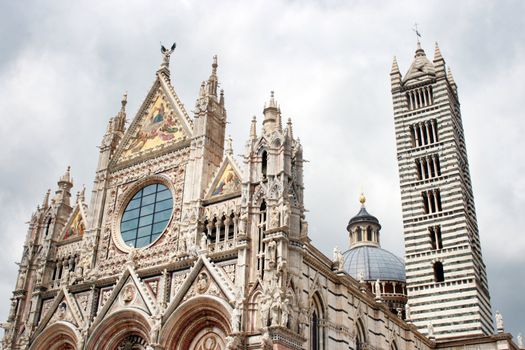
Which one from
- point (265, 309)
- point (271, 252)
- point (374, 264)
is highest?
point (374, 264)

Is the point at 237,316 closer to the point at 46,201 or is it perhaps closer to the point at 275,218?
the point at 275,218

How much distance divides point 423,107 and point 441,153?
13.9 ft

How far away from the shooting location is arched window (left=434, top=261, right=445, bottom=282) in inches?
1518

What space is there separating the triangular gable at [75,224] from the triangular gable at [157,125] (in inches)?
124

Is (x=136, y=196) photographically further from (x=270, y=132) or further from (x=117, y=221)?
(x=270, y=132)

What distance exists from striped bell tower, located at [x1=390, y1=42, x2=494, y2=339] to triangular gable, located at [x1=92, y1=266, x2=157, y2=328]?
19232 millimetres

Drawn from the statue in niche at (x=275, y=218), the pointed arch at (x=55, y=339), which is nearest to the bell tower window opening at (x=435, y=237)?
the statue in niche at (x=275, y=218)

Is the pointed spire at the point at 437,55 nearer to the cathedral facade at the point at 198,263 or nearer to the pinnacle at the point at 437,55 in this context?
the pinnacle at the point at 437,55

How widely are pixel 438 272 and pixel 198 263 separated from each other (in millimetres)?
20800

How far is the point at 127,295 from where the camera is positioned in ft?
82.8

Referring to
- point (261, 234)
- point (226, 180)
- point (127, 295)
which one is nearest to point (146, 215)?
point (127, 295)

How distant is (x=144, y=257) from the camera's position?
2650 cm

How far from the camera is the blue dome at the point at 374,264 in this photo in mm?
48812

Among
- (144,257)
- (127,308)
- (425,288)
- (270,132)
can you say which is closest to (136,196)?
(144,257)
